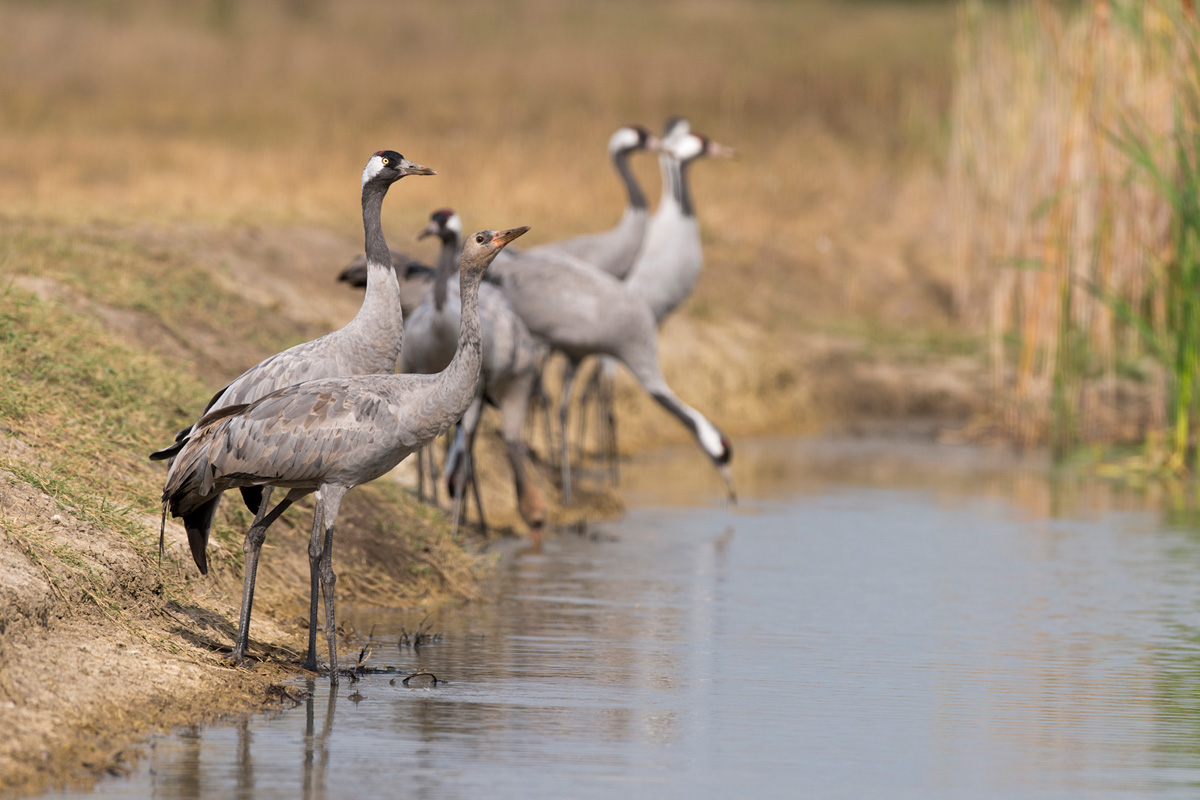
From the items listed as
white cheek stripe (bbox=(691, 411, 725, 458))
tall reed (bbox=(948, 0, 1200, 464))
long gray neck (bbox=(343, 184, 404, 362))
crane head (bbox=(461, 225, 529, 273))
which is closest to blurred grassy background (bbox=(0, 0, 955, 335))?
tall reed (bbox=(948, 0, 1200, 464))

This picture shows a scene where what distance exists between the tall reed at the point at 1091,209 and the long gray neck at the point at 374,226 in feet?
24.5

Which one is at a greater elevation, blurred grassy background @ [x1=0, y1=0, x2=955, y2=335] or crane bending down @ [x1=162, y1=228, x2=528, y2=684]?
blurred grassy background @ [x1=0, y1=0, x2=955, y2=335]

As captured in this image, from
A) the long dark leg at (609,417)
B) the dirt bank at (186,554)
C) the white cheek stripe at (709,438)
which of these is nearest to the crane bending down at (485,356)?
the dirt bank at (186,554)

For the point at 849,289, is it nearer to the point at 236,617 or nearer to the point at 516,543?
the point at 516,543

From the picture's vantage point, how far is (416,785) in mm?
5621

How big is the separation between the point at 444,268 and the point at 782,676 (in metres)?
4.20

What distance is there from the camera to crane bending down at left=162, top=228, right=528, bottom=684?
680 cm

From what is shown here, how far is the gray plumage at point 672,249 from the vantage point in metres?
15.1

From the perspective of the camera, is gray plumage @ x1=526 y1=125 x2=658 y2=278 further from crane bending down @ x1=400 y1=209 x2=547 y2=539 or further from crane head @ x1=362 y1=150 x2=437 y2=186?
crane head @ x1=362 y1=150 x2=437 y2=186

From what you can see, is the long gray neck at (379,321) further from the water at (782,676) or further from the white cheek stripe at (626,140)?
the white cheek stripe at (626,140)

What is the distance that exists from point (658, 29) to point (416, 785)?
32761 mm

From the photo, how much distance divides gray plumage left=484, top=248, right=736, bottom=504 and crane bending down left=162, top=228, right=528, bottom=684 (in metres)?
5.78

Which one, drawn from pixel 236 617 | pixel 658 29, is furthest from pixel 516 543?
pixel 658 29

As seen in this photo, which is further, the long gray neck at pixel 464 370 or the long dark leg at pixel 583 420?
the long dark leg at pixel 583 420
